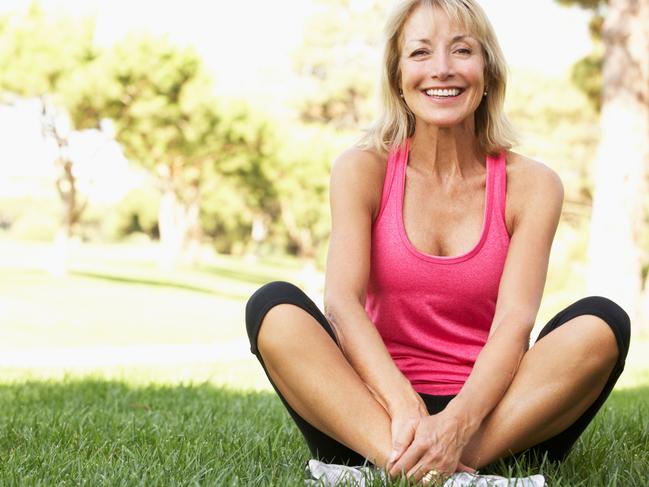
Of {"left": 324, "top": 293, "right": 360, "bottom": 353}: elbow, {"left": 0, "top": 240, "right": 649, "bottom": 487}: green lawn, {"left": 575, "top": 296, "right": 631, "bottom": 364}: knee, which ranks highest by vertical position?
{"left": 575, "top": 296, "right": 631, "bottom": 364}: knee

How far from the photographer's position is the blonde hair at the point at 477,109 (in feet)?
9.26

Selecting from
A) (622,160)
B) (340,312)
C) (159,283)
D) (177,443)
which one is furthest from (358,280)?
(159,283)

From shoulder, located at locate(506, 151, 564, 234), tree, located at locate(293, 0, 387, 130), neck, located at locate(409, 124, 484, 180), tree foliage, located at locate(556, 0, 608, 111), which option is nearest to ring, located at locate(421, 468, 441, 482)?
shoulder, located at locate(506, 151, 564, 234)

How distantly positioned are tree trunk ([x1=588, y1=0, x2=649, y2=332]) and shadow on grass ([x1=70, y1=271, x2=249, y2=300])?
48.2ft

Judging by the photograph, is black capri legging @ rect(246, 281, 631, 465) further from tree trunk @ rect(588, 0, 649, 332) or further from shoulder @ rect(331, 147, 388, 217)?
tree trunk @ rect(588, 0, 649, 332)

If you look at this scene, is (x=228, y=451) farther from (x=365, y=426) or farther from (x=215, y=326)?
(x=215, y=326)

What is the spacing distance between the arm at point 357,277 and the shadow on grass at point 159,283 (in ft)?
72.3

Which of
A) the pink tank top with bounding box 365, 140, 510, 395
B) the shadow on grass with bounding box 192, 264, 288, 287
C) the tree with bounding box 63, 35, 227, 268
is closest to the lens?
the pink tank top with bounding box 365, 140, 510, 395

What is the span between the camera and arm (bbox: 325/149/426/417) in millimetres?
2453

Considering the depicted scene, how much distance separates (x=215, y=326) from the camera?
53.2 ft

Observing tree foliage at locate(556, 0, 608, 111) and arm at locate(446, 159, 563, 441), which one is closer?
arm at locate(446, 159, 563, 441)

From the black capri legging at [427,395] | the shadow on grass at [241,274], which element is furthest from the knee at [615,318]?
the shadow on grass at [241,274]

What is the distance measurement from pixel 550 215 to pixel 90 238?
56448 mm

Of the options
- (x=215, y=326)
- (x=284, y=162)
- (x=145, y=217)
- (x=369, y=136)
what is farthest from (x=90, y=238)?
(x=369, y=136)
